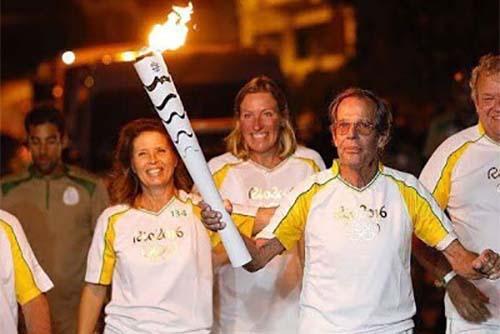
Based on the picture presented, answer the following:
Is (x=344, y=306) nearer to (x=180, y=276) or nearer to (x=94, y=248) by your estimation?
(x=180, y=276)

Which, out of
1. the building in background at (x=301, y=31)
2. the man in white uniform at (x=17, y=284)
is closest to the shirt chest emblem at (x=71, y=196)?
the man in white uniform at (x=17, y=284)

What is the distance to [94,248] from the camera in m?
5.67

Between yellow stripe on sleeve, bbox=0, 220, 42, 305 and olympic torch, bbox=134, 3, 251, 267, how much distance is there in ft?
2.95

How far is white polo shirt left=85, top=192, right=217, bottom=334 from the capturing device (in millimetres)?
5488

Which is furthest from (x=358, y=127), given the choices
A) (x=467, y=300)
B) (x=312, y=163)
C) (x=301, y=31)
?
(x=301, y=31)

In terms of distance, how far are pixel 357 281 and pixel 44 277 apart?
1.34m

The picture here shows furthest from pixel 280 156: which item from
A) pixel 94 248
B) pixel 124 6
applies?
pixel 124 6

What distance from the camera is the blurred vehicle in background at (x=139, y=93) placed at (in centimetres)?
1009

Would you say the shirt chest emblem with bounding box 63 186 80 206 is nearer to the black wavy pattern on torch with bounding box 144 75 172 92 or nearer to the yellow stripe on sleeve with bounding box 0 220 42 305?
the yellow stripe on sleeve with bounding box 0 220 42 305

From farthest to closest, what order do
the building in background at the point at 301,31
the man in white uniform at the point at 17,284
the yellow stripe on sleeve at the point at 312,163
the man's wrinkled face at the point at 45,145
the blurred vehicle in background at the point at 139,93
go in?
the building in background at the point at 301,31
the blurred vehicle in background at the point at 139,93
the man's wrinkled face at the point at 45,145
the yellow stripe on sleeve at the point at 312,163
the man in white uniform at the point at 17,284

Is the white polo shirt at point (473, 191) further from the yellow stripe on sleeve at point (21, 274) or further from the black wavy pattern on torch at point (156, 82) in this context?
the yellow stripe on sleeve at point (21, 274)

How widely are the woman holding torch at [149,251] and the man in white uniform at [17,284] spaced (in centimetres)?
34

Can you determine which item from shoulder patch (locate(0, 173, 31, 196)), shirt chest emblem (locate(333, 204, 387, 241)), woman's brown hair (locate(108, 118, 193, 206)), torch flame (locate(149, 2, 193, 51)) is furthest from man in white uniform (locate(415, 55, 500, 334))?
shoulder patch (locate(0, 173, 31, 196))

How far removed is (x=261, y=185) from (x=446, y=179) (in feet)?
3.11
